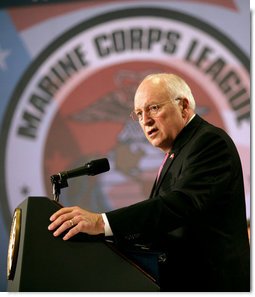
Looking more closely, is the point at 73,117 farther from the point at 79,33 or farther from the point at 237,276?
the point at 237,276

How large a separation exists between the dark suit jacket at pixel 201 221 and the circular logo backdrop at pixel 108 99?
2060mm

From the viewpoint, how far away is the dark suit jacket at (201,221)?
163 centimetres

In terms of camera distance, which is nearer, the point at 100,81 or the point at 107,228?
the point at 107,228

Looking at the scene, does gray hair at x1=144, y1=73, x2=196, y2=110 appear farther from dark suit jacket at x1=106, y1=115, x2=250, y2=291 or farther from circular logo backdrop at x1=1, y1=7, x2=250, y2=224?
circular logo backdrop at x1=1, y1=7, x2=250, y2=224

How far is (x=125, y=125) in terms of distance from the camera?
13.0 ft

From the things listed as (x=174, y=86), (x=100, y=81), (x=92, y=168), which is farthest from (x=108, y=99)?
(x=92, y=168)

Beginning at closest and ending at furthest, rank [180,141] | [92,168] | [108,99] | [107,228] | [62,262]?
[62,262] < [107,228] < [92,168] < [180,141] < [108,99]

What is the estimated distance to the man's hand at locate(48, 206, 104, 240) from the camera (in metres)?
1.45

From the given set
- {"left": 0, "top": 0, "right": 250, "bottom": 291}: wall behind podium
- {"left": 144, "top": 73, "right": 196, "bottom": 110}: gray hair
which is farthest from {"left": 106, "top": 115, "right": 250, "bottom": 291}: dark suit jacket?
{"left": 0, "top": 0, "right": 250, "bottom": 291}: wall behind podium

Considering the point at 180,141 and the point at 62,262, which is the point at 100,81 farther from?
the point at 62,262

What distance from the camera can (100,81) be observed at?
4117mm

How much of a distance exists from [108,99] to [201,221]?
2.43 m

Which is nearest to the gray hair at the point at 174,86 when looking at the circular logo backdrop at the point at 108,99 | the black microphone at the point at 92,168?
the black microphone at the point at 92,168

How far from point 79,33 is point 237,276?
2919 mm
